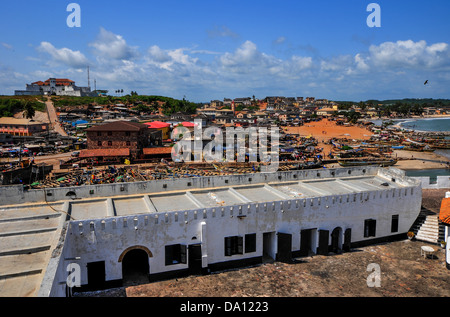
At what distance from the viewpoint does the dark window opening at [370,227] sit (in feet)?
72.1

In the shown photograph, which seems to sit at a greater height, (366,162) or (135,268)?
(366,162)

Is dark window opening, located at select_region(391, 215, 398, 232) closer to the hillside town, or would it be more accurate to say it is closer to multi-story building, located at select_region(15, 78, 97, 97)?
the hillside town

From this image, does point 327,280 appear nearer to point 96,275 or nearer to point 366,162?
point 96,275

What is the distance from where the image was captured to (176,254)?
17.9 metres

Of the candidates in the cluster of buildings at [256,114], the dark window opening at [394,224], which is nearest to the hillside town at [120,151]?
the cluster of buildings at [256,114]

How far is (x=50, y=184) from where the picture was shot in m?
33.5

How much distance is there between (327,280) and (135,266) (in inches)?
418

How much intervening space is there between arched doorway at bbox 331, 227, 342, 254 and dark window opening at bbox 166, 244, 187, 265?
958 cm

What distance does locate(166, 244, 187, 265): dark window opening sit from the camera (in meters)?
17.6

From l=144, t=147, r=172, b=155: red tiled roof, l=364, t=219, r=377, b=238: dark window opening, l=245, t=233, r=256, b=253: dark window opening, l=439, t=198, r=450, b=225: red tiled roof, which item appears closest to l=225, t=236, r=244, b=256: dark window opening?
l=245, t=233, r=256, b=253: dark window opening

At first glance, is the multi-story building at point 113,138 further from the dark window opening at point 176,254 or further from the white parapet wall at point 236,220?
the dark window opening at point 176,254

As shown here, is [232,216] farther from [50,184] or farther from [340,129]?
[340,129]

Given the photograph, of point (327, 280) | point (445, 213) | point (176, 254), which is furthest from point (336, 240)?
point (176, 254)

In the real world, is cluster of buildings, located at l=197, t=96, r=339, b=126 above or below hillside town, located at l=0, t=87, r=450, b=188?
above
